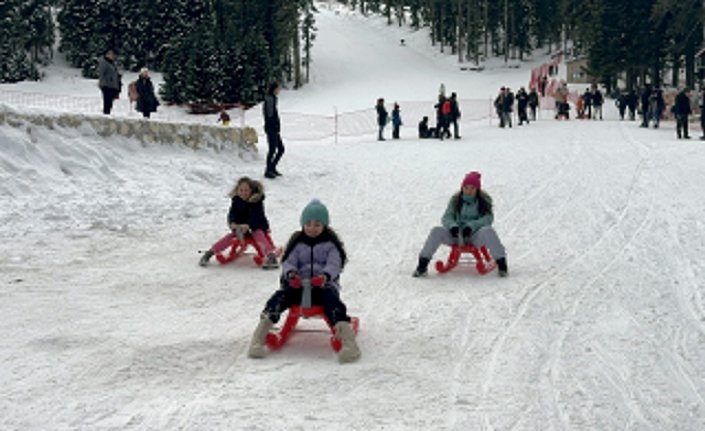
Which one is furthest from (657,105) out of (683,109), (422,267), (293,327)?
(293,327)

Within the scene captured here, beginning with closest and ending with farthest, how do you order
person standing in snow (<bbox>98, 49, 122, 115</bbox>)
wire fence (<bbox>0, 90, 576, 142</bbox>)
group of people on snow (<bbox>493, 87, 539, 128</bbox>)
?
person standing in snow (<bbox>98, 49, 122, 115</bbox>), group of people on snow (<bbox>493, 87, 539, 128</bbox>), wire fence (<bbox>0, 90, 576, 142</bbox>)

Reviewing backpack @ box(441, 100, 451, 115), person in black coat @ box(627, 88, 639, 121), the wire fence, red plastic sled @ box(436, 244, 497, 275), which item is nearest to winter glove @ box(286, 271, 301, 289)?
red plastic sled @ box(436, 244, 497, 275)

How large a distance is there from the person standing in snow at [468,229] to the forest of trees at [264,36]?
3299 centimetres

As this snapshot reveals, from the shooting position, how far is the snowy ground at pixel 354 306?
472 cm

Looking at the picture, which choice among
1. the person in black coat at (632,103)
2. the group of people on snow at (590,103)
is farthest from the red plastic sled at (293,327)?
the group of people on snow at (590,103)

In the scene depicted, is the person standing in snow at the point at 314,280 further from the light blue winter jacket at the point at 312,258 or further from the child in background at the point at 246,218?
the child in background at the point at 246,218

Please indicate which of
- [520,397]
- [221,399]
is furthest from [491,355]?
[221,399]

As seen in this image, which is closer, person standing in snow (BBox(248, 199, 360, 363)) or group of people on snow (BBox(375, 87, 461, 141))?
person standing in snow (BBox(248, 199, 360, 363))

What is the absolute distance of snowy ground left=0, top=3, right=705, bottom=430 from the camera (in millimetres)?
4719

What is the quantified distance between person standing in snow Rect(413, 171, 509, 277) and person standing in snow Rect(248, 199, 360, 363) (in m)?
2.66

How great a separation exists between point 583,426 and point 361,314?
309cm

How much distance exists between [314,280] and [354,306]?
170cm

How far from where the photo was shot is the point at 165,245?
10.6m

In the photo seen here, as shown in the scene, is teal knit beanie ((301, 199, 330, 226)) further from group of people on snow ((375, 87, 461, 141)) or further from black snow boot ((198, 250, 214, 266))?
group of people on snow ((375, 87, 461, 141))
